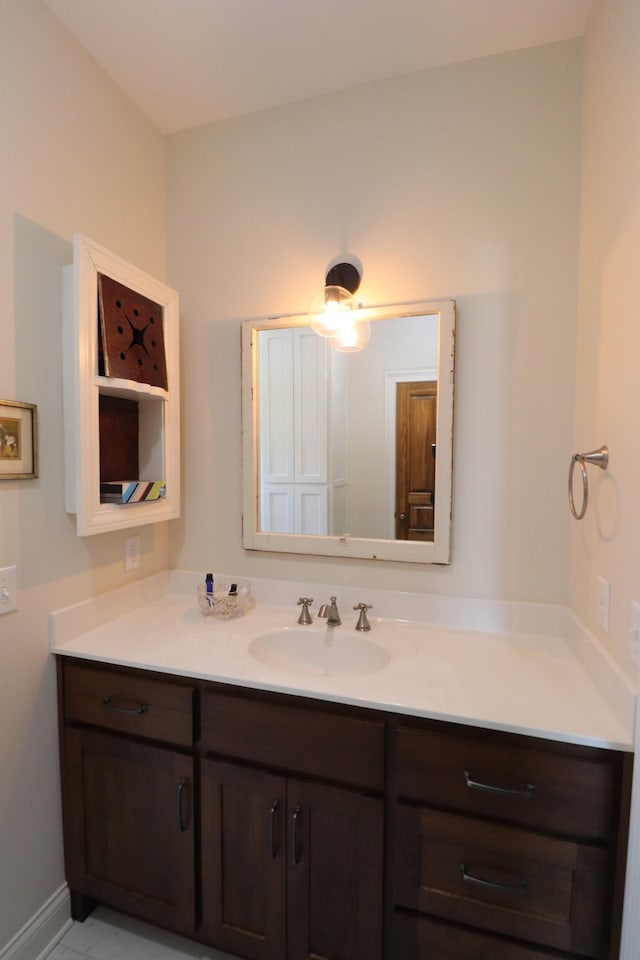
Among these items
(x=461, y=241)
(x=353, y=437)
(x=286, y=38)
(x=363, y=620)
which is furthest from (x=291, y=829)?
(x=286, y=38)

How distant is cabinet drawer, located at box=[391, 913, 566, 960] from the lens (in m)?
1.00

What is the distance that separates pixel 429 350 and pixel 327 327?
36 centimetres

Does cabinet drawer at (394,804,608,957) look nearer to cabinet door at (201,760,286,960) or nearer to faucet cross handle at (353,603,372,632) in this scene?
cabinet door at (201,760,286,960)

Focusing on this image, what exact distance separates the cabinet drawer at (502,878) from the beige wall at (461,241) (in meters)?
0.65

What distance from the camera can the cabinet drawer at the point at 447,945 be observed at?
1.00 m

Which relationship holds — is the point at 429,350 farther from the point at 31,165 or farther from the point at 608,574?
the point at 31,165

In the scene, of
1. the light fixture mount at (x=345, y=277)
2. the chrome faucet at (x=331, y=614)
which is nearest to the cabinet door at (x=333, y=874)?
the chrome faucet at (x=331, y=614)

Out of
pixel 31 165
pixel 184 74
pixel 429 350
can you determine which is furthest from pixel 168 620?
pixel 184 74

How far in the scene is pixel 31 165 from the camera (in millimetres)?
1251

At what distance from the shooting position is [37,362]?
4.23ft

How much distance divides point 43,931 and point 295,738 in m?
1.03

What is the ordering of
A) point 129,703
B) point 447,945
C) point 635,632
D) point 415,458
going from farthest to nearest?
point 415,458 → point 129,703 → point 447,945 → point 635,632

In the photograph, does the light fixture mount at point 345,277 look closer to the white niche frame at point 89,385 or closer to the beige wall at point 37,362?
the white niche frame at point 89,385

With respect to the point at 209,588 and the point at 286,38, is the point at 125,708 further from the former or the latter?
the point at 286,38
